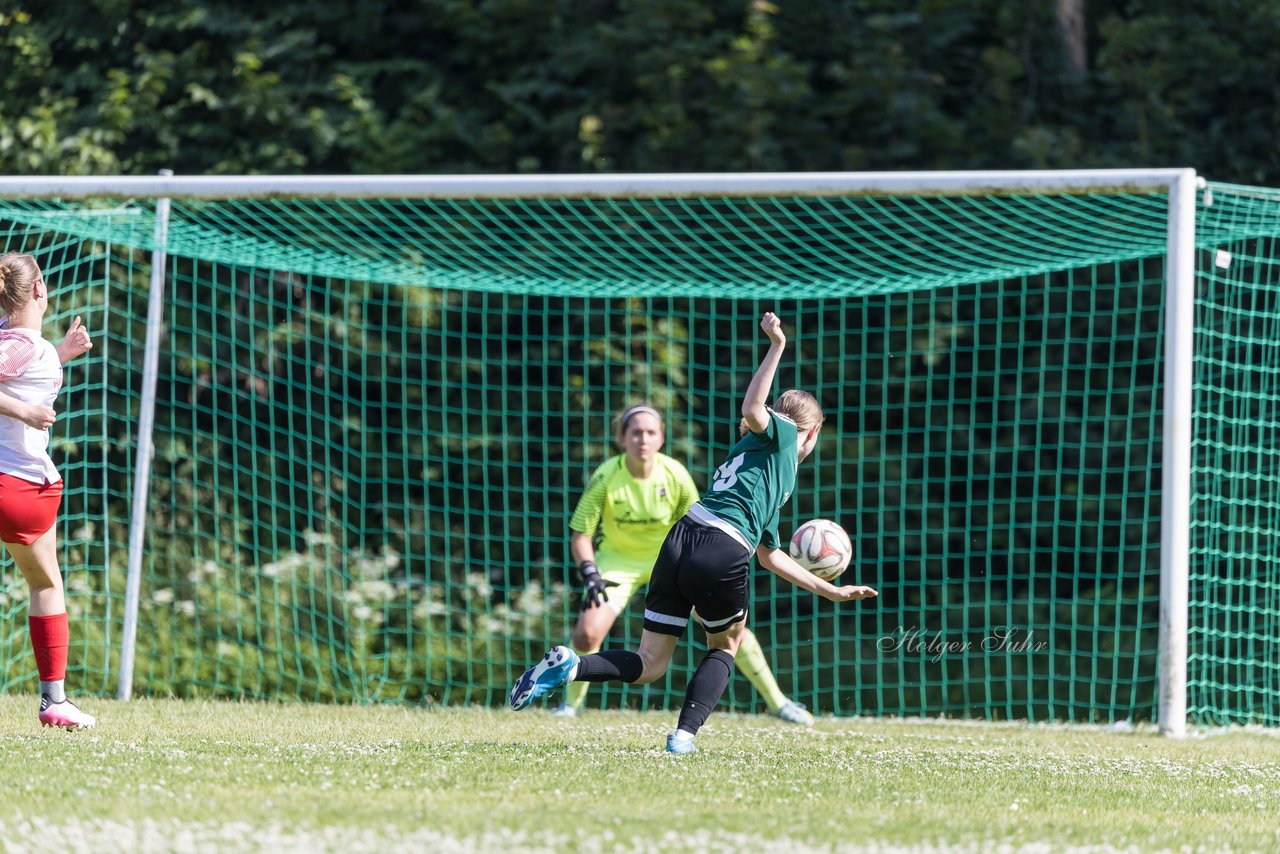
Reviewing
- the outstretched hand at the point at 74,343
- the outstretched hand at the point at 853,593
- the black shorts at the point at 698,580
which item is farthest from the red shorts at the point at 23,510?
the outstretched hand at the point at 853,593

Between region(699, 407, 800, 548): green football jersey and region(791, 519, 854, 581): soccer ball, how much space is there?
0.30m

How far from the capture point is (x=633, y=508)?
791 centimetres

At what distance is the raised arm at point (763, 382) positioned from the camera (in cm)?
547

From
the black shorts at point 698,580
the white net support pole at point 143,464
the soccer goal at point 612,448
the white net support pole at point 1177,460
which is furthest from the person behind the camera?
the soccer goal at point 612,448

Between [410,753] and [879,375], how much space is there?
259 inches

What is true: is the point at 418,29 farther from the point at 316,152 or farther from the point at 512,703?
the point at 512,703

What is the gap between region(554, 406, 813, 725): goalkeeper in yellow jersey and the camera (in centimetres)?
775

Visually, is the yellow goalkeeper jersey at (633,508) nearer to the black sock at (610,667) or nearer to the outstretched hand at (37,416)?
the black sock at (610,667)

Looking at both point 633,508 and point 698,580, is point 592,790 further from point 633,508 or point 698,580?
point 633,508

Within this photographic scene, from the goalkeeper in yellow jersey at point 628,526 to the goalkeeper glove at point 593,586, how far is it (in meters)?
0.04

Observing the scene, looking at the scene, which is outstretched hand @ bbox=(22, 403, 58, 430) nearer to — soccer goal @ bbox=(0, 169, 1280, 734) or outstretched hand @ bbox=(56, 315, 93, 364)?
outstretched hand @ bbox=(56, 315, 93, 364)

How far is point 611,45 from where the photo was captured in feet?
41.6

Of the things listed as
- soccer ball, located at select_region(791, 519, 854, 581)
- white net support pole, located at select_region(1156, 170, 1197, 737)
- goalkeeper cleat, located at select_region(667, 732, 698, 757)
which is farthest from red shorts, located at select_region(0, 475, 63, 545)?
white net support pole, located at select_region(1156, 170, 1197, 737)

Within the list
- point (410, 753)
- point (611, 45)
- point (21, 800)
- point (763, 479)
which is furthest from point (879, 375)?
point (21, 800)
